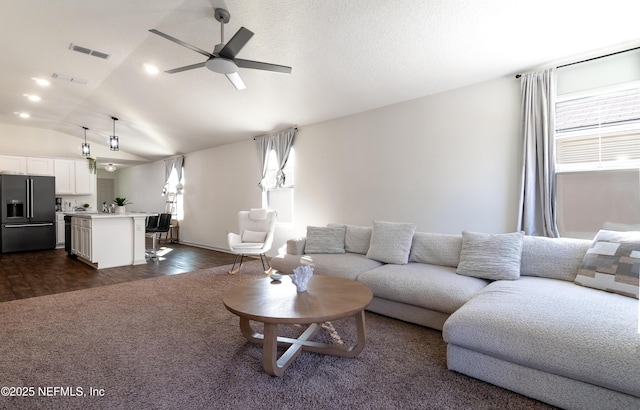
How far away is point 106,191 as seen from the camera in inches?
473

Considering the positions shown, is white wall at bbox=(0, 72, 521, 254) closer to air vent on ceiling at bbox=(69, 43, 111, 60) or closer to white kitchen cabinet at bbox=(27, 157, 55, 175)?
air vent on ceiling at bbox=(69, 43, 111, 60)

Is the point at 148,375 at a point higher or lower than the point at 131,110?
lower

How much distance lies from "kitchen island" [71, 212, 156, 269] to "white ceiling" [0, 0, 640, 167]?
2.18 meters

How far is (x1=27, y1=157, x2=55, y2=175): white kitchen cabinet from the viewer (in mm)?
7199

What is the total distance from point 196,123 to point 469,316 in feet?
18.9

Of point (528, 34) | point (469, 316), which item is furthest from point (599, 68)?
point (469, 316)

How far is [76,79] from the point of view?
4730 millimetres

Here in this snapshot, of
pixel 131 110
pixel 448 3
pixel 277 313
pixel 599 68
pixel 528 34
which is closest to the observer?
pixel 277 313

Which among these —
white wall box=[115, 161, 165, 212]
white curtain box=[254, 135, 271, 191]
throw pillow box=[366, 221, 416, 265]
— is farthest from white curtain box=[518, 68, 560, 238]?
white wall box=[115, 161, 165, 212]

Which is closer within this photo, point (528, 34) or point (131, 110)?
point (528, 34)

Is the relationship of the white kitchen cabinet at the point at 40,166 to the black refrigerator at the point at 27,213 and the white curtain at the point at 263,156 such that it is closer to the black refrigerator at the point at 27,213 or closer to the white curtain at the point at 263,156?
the black refrigerator at the point at 27,213

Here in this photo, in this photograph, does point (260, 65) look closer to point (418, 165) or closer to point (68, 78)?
point (418, 165)

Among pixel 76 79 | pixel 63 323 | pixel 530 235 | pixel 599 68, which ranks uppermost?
pixel 76 79

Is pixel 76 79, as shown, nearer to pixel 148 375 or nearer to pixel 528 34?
pixel 148 375
